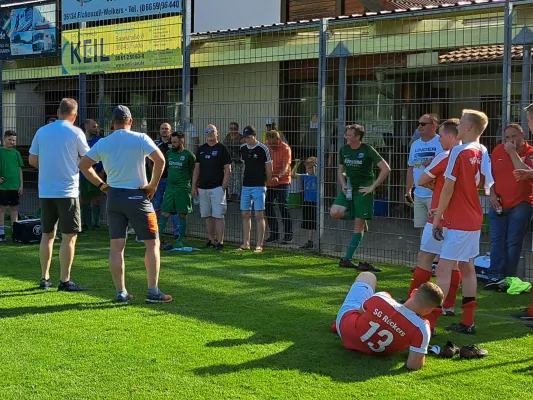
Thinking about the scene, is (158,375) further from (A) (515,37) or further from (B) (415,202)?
(A) (515,37)

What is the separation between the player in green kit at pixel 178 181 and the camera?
1182 cm

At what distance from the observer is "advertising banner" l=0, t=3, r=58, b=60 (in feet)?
50.6

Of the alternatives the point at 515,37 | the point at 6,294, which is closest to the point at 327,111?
the point at 515,37

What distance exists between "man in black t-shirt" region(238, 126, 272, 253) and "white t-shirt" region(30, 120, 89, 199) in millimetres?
3711

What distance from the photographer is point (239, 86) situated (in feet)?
43.1

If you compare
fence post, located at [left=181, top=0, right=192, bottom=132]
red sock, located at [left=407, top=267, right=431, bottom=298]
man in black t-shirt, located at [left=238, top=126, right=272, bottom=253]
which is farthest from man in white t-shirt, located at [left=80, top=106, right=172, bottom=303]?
fence post, located at [left=181, top=0, right=192, bottom=132]

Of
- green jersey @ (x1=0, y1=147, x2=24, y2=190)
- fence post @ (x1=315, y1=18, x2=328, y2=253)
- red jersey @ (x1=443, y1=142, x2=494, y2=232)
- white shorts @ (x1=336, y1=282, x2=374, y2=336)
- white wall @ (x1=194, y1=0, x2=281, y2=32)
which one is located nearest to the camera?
white shorts @ (x1=336, y1=282, x2=374, y2=336)

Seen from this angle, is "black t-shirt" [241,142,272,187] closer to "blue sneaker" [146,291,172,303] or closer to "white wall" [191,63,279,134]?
"white wall" [191,63,279,134]

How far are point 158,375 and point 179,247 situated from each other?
6.65 meters

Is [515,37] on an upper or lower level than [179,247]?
upper

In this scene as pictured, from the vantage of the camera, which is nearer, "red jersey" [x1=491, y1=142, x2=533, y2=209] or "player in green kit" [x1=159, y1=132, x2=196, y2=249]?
"red jersey" [x1=491, y1=142, x2=533, y2=209]

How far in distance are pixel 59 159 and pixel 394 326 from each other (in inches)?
174

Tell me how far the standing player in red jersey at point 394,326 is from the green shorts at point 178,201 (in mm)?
6380

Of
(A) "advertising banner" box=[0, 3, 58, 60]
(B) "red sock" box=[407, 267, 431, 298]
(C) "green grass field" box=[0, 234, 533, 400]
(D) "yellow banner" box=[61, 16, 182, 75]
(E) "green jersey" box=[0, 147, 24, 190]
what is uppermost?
(A) "advertising banner" box=[0, 3, 58, 60]
